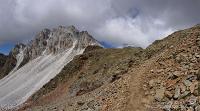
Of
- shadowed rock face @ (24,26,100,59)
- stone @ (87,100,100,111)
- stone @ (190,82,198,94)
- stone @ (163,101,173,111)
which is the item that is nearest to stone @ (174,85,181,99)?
stone @ (163,101,173,111)

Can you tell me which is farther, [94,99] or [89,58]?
[89,58]

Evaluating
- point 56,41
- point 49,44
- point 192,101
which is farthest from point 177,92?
point 49,44

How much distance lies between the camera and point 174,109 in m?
31.2

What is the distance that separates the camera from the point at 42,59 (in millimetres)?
127125

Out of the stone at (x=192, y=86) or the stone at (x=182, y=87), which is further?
the stone at (x=182, y=87)

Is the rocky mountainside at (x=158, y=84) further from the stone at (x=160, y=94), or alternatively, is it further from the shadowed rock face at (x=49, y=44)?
the shadowed rock face at (x=49, y=44)

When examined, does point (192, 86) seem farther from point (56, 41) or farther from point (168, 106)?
point (56, 41)

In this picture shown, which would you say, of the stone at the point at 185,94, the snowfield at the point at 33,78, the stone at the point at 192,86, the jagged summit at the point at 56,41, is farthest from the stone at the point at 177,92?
the jagged summit at the point at 56,41

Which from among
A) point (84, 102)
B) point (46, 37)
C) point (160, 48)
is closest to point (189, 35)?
point (160, 48)

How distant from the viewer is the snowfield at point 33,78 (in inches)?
3506

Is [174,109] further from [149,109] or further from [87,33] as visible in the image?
[87,33]

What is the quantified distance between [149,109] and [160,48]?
13.9 meters

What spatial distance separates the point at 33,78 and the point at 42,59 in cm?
2371

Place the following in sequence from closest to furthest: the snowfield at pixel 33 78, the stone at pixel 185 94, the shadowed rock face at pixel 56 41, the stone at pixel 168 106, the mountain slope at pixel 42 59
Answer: the stone at pixel 168 106, the stone at pixel 185 94, the snowfield at pixel 33 78, the mountain slope at pixel 42 59, the shadowed rock face at pixel 56 41
